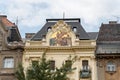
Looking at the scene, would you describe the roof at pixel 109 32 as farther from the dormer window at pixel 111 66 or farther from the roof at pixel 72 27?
the dormer window at pixel 111 66

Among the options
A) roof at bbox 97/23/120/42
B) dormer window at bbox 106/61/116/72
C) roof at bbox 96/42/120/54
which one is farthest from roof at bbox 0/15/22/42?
dormer window at bbox 106/61/116/72

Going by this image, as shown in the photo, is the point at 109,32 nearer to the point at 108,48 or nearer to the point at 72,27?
the point at 108,48

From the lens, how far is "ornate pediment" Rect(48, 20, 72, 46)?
52.4 meters

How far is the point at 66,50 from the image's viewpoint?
5166cm

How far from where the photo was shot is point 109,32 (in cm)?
5638

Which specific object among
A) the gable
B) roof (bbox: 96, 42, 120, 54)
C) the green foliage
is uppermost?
the gable

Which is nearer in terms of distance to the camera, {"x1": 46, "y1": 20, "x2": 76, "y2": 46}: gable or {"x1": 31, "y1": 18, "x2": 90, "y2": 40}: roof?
{"x1": 46, "y1": 20, "x2": 76, "y2": 46}: gable

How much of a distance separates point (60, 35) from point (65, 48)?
2372 millimetres

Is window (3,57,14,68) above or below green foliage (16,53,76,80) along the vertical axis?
above

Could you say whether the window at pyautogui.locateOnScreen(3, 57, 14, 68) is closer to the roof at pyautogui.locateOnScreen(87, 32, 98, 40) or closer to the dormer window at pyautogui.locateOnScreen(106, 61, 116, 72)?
the roof at pyautogui.locateOnScreen(87, 32, 98, 40)

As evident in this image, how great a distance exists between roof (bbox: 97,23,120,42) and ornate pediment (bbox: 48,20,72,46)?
474 cm

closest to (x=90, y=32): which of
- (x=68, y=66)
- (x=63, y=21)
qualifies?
(x=63, y=21)

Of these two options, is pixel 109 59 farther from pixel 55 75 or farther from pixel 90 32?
pixel 55 75

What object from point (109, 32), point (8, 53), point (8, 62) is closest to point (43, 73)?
point (8, 62)
